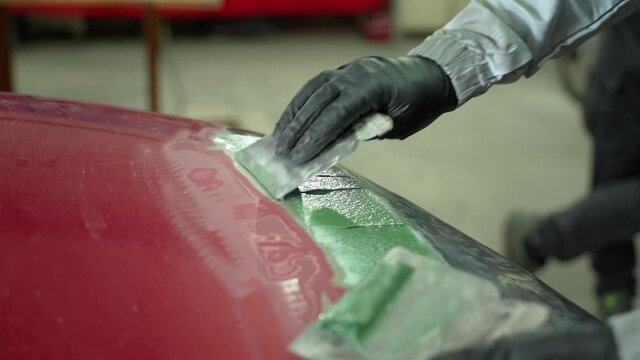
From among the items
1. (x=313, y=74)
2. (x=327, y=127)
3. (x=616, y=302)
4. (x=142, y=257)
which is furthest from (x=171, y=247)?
(x=313, y=74)

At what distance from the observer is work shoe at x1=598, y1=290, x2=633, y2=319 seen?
1.81 meters

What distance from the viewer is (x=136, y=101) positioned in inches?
139

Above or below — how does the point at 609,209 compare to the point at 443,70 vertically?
below

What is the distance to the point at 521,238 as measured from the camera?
202 cm

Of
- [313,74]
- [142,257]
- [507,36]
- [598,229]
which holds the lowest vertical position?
[313,74]

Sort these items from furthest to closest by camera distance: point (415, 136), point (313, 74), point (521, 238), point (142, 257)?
point (313, 74)
point (415, 136)
point (521, 238)
point (142, 257)

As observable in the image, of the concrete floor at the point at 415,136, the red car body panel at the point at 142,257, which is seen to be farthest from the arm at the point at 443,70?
the concrete floor at the point at 415,136

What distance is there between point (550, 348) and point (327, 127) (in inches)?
16.0

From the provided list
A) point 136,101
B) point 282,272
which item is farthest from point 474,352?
point 136,101

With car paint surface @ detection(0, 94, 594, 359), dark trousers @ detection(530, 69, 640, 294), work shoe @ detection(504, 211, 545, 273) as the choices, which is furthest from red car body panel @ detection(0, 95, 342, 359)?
work shoe @ detection(504, 211, 545, 273)

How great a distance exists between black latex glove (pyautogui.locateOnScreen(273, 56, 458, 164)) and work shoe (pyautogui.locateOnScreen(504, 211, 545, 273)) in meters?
Result: 0.97

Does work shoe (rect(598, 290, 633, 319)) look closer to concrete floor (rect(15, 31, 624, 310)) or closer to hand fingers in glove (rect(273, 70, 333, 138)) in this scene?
concrete floor (rect(15, 31, 624, 310))

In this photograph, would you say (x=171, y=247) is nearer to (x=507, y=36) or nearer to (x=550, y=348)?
(x=550, y=348)

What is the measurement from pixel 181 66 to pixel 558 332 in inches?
146
